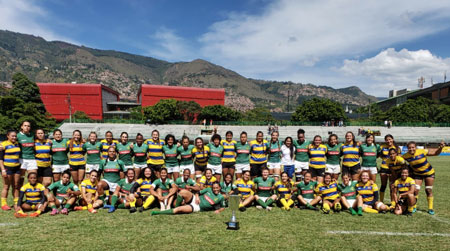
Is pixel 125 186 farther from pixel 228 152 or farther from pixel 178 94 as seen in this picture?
pixel 178 94

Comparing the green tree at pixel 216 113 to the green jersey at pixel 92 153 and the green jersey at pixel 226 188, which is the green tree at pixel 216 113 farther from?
the green jersey at pixel 226 188

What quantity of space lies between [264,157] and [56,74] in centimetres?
23128

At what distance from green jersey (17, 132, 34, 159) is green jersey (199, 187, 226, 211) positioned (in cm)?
414

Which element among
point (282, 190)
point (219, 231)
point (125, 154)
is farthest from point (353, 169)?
point (125, 154)

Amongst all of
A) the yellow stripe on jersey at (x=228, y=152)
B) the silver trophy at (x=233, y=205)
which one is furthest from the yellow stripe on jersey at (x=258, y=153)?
the silver trophy at (x=233, y=205)

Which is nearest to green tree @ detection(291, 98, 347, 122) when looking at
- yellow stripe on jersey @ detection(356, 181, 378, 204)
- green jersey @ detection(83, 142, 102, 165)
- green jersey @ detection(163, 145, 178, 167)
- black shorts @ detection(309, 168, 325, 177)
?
black shorts @ detection(309, 168, 325, 177)

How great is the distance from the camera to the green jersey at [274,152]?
757 centimetres

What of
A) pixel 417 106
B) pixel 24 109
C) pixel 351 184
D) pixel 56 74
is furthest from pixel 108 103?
pixel 56 74

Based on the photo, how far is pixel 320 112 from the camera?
181 feet

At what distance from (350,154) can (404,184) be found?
128cm

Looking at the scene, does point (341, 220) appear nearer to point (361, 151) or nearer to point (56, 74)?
point (361, 151)

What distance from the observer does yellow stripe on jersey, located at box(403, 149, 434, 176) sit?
6242 millimetres

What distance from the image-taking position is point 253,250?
13.3ft

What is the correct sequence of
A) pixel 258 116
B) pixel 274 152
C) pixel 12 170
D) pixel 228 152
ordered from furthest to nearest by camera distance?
pixel 258 116, pixel 274 152, pixel 228 152, pixel 12 170
